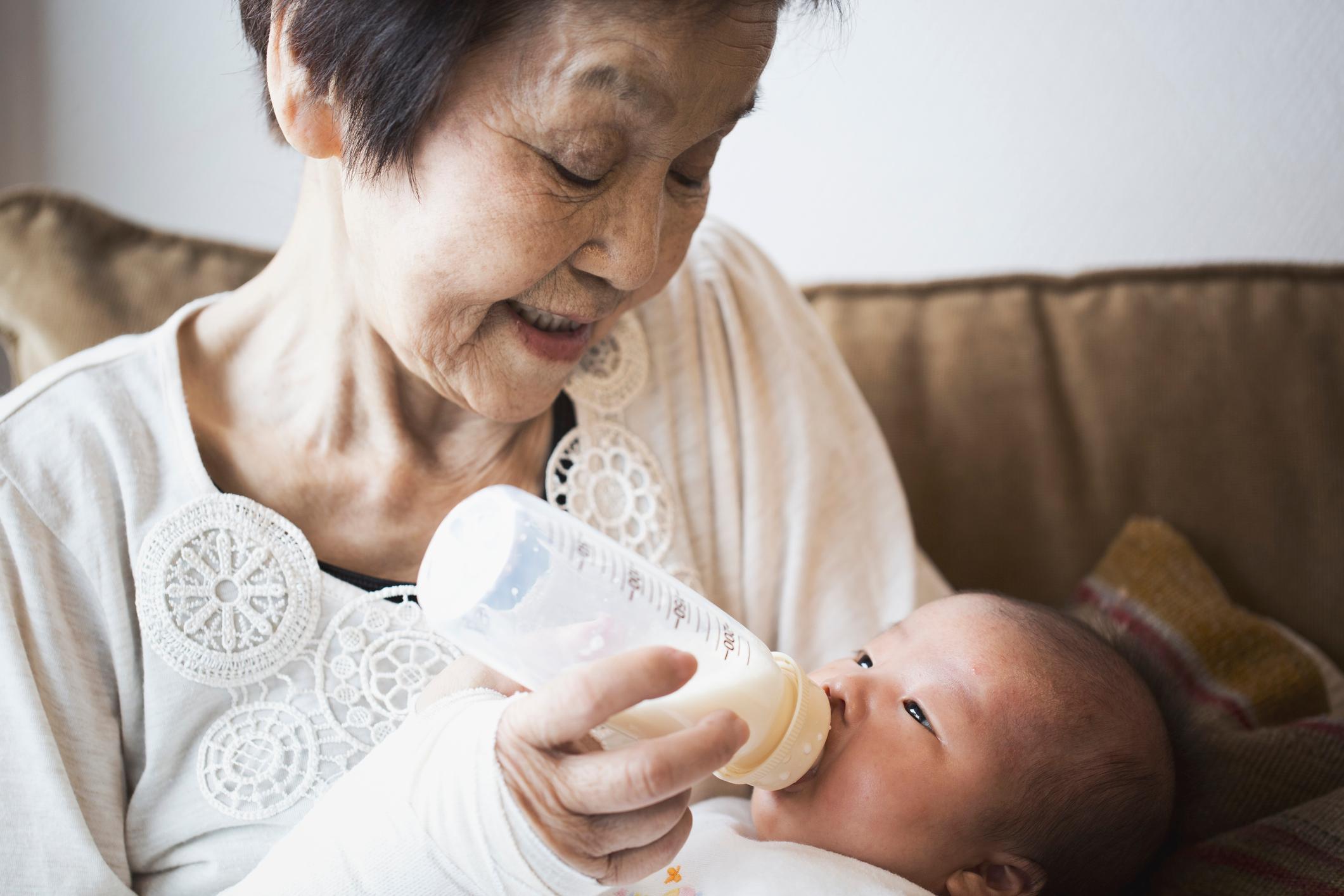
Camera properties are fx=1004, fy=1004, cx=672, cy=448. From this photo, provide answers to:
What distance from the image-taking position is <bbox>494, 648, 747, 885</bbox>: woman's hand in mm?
705

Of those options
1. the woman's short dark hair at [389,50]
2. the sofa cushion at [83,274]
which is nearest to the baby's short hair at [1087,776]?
the woman's short dark hair at [389,50]

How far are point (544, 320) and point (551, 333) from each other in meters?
0.02

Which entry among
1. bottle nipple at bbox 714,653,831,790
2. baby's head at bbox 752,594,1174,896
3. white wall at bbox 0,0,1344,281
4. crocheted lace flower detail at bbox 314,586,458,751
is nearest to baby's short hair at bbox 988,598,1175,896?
baby's head at bbox 752,594,1174,896

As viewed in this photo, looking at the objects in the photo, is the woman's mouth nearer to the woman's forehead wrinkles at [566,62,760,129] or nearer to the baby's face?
the woman's forehead wrinkles at [566,62,760,129]

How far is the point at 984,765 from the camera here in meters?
1.02

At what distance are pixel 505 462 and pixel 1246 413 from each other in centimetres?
123

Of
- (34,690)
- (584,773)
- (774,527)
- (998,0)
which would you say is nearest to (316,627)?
(34,690)

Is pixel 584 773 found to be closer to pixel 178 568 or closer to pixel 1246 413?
pixel 178 568

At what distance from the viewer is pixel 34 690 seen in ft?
3.07

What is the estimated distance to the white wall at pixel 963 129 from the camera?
5.99 ft

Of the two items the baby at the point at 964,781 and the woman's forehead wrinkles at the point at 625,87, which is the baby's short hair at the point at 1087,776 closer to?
the baby at the point at 964,781

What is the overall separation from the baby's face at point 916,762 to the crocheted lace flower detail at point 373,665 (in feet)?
1.27

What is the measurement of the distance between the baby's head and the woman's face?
49 centimetres

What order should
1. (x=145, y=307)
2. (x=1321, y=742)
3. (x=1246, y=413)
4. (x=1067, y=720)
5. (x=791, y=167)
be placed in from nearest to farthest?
(x=1067, y=720) → (x=1321, y=742) → (x=145, y=307) → (x=1246, y=413) → (x=791, y=167)
